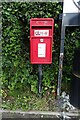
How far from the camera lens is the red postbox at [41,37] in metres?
3.71

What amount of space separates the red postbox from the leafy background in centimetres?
36

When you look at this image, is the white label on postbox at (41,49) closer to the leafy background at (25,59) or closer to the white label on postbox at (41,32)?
the white label on postbox at (41,32)

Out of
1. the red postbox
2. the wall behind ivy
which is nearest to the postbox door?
the red postbox

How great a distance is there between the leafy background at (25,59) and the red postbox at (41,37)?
36 cm

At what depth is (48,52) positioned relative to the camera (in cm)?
385

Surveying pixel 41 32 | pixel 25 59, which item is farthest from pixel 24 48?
pixel 41 32

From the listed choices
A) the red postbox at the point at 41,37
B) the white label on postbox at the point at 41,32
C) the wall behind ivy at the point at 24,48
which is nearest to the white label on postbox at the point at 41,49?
the red postbox at the point at 41,37

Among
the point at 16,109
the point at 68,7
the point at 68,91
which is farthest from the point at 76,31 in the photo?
the point at 16,109

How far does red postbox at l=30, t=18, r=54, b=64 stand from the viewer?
371 cm

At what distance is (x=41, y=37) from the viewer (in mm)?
3742

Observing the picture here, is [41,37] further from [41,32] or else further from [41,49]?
[41,49]

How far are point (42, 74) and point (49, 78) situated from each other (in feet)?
0.45

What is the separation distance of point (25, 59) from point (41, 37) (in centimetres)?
74

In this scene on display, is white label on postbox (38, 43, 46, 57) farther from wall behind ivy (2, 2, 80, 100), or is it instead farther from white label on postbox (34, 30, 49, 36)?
wall behind ivy (2, 2, 80, 100)
